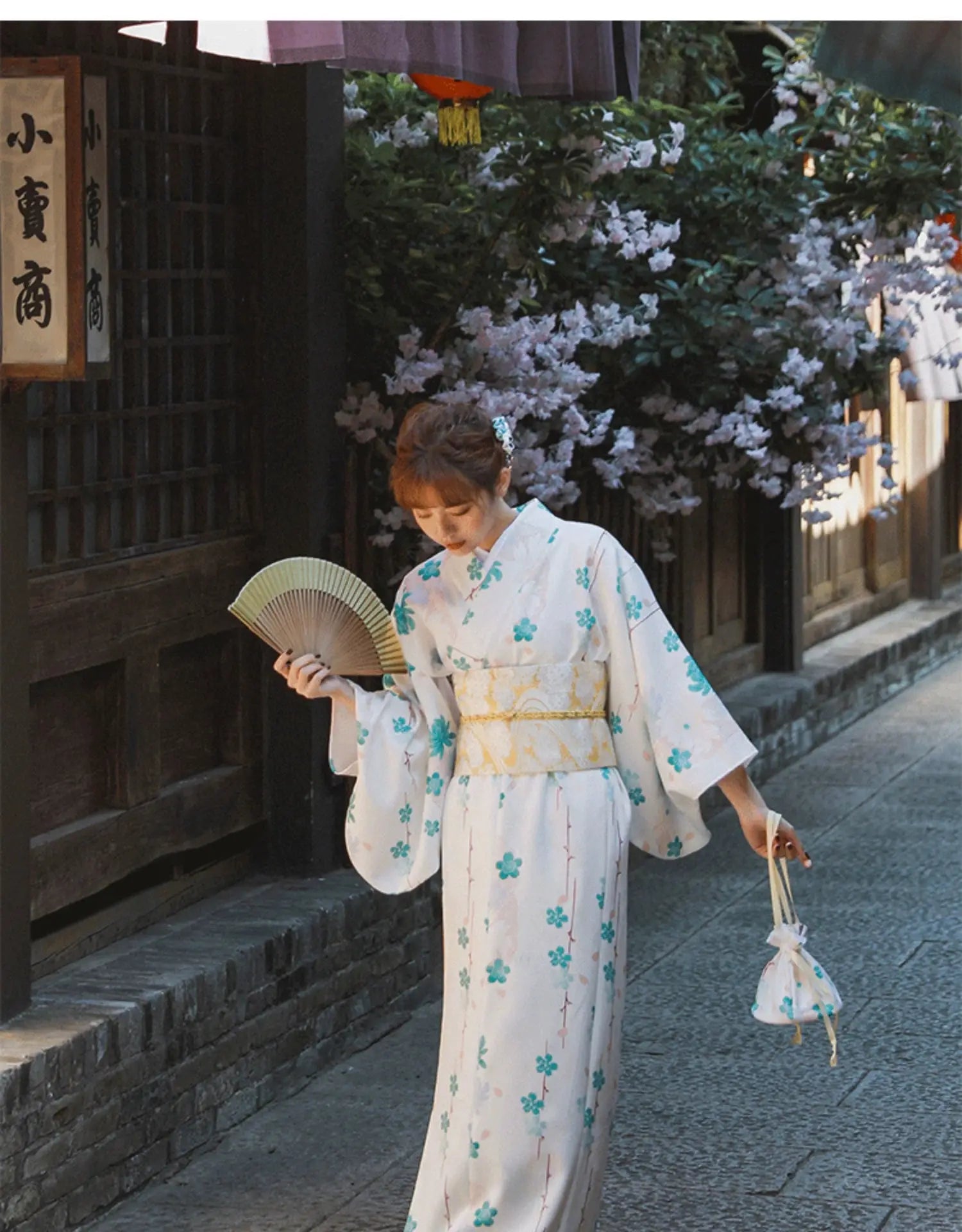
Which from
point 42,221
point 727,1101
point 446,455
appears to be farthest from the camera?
point 727,1101

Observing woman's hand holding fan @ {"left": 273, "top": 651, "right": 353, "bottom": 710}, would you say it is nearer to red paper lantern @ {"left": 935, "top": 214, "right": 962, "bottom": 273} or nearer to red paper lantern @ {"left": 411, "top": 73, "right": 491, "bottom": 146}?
red paper lantern @ {"left": 411, "top": 73, "right": 491, "bottom": 146}

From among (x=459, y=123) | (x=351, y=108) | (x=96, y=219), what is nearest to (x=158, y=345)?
(x=96, y=219)

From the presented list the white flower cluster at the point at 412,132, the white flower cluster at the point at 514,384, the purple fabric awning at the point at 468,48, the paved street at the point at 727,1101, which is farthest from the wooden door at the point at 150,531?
the purple fabric awning at the point at 468,48

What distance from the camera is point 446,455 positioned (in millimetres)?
4047

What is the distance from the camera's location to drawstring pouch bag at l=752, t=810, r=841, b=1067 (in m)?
4.17

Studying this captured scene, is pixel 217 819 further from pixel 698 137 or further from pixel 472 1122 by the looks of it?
pixel 698 137

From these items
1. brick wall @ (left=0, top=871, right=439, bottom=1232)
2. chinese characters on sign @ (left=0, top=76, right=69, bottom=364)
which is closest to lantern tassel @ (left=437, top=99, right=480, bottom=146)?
chinese characters on sign @ (left=0, top=76, right=69, bottom=364)

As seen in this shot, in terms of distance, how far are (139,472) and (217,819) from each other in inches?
45.1

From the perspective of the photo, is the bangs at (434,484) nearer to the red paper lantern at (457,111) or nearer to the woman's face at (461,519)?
the woman's face at (461,519)

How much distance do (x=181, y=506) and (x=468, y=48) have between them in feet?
5.84

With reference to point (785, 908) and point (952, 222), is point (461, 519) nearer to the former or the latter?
point (785, 908)

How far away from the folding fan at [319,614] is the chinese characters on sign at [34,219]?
88 centimetres
